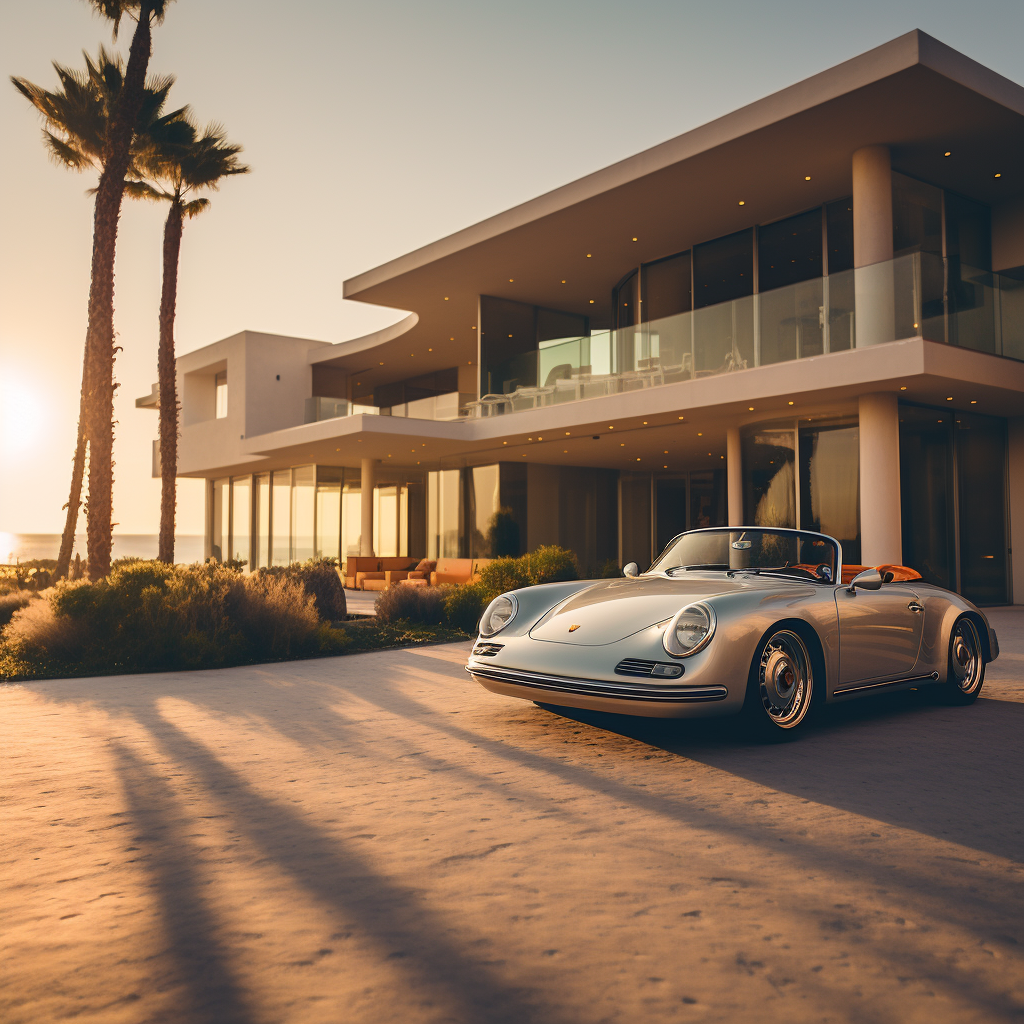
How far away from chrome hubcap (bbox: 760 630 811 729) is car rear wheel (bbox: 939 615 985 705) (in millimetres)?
1712

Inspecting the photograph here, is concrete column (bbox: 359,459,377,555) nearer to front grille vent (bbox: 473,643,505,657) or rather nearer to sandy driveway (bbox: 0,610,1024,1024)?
sandy driveway (bbox: 0,610,1024,1024)

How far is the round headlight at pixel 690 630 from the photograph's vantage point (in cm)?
447

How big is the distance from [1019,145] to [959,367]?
3877 mm

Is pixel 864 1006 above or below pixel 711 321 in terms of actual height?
below

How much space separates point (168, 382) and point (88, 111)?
5661 mm

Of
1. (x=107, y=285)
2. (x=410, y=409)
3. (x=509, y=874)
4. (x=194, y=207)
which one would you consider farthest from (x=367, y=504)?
(x=509, y=874)

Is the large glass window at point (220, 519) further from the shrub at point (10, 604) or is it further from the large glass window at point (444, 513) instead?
the shrub at point (10, 604)

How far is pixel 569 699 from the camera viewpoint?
15.4 feet

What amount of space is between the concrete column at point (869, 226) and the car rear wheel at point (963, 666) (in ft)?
24.7

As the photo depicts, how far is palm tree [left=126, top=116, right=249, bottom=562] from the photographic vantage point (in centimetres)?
1959

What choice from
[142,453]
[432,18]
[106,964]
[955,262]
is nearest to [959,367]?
[955,262]

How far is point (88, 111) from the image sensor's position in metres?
17.7

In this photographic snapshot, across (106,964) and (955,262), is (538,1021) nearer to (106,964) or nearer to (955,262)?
(106,964)

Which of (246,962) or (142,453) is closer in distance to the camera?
(246,962)
